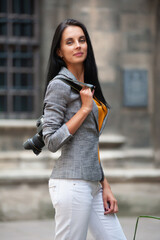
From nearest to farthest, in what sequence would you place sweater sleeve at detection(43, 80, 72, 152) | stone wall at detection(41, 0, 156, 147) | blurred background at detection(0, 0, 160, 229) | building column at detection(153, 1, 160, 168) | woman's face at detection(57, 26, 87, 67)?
1. sweater sleeve at detection(43, 80, 72, 152)
2. woman's face at detection(57, 26, 87, 67)
3. blurred background at detection(0, 0, 160, 229)
4. stone wall at detection(41, 0, 156, 147)
5. building column at detection(153, 1, 160, 168)

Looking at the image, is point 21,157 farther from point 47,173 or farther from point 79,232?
point 79,232

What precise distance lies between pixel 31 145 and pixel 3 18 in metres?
4.87

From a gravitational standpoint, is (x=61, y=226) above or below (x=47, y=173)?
above

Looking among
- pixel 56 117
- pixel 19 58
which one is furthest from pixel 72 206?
pixel 19 58

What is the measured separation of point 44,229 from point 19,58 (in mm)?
2653

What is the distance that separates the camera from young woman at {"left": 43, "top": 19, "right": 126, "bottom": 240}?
2.22 metres

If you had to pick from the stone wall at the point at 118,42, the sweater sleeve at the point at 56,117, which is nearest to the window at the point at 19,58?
the stone wall at the point at 118,42

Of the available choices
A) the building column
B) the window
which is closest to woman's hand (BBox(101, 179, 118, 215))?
the building column

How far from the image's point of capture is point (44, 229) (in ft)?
19.3

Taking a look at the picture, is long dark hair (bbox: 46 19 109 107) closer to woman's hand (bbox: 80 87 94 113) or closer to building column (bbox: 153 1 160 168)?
woman's hand (bbox: 80 87 94 113)

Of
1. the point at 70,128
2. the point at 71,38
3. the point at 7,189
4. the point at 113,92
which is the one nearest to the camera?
the point at 70,128

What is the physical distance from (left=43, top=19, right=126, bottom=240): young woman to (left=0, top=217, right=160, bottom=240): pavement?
9.70 feet

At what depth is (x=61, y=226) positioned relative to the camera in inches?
88.4

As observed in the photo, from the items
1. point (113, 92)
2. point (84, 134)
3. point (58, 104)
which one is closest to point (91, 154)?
point (84, 134)
